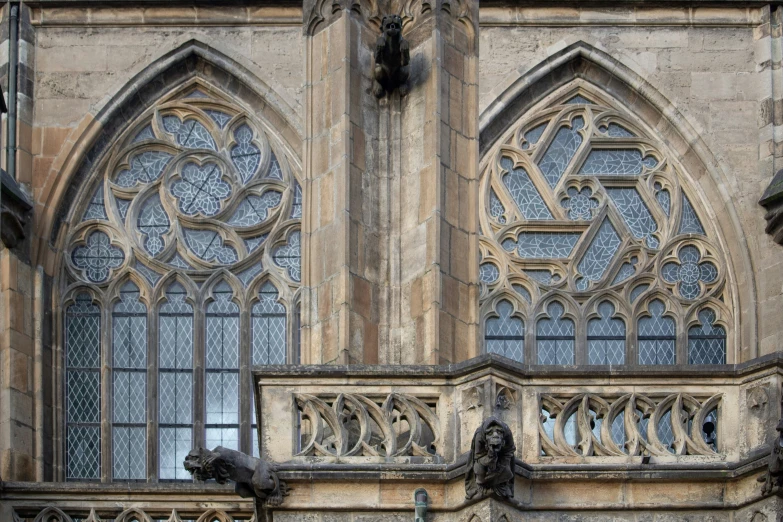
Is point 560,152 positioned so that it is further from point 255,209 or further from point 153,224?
point 153,224

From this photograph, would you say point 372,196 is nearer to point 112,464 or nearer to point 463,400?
point 463,400

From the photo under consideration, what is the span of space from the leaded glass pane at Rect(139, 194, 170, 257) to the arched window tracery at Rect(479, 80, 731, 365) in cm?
247

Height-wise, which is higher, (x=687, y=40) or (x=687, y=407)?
(x=687, y=40)

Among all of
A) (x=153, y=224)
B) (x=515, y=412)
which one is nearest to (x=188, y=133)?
(x=153, y=224)

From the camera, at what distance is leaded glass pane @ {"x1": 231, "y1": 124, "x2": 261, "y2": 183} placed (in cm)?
2389

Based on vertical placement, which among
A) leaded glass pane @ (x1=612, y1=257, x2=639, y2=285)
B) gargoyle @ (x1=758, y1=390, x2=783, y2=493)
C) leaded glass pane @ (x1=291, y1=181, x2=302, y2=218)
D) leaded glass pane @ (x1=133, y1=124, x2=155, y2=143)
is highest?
leaded glass pane @ (x1=133, y1=124, x2=155, y2=143)

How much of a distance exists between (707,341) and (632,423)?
252 inches

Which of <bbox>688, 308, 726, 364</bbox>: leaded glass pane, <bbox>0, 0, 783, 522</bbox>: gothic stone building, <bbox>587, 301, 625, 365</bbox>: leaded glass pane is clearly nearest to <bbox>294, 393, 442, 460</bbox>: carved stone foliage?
<bbox>0, 0, 783, 522</bbox>: gothic stone building

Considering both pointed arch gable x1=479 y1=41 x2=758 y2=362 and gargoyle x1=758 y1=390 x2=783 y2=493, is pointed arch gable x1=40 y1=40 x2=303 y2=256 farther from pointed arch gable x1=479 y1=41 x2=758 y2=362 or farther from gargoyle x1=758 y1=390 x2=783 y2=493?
gargoyle x1=758 y1=390 x2=783 y2=493

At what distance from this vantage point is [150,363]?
76.1ft

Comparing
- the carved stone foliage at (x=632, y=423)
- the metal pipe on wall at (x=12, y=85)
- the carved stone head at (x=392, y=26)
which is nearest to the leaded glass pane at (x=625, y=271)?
the metal pipe on wall at (x=12, y=85)

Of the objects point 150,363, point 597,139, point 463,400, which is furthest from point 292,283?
point 463,400

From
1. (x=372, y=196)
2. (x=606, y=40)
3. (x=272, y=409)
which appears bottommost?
(x=272, y=409)

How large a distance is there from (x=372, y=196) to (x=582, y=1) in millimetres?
6168
